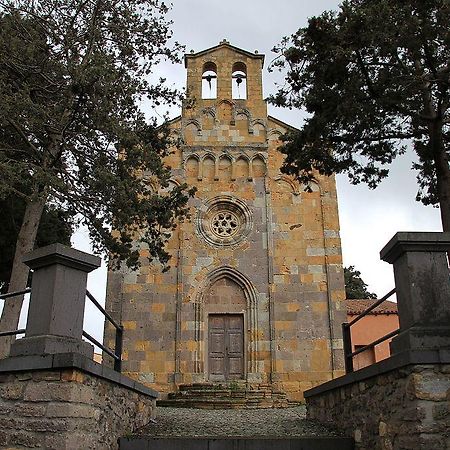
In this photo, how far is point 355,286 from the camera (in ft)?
131

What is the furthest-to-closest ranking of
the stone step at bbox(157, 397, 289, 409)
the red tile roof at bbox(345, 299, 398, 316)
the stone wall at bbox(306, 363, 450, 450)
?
1. the red tile roof at bbox(345, 299, 398, 316)
2. the stone step at bbox(157, 397, 289, 409)
3. the stone wall at bbox(306, 363, 450, 450)

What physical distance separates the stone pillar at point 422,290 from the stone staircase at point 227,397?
8.45m

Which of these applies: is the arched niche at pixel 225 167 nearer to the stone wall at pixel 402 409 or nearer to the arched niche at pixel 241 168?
the arched niche at pixel 241 168

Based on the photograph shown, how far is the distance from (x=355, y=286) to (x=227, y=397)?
2805cm

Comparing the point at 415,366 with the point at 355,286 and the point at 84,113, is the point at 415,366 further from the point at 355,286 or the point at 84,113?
the point at 355,286

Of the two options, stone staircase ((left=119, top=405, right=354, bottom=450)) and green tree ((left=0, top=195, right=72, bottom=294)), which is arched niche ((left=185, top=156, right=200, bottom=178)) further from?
stone staircase ((left=119, top=405, right=354, bottom=450))

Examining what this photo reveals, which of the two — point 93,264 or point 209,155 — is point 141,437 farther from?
point 209,155

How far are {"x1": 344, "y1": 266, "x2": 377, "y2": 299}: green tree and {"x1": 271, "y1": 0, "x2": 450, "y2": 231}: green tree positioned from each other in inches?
1115

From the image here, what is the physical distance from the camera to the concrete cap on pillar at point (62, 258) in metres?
5.58

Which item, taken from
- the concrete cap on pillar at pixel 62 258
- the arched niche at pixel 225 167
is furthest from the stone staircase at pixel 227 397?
the concrete cap on pillar at pixel 62 258

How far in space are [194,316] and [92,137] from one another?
21.3ft

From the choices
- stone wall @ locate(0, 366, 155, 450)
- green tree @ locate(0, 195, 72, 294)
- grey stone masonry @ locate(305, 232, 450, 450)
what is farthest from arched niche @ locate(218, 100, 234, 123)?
stone wall @ locate(0, 366, 155, 450)

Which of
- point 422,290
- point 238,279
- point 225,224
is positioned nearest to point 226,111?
point 225,224

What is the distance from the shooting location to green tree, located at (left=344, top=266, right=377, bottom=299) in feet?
125
